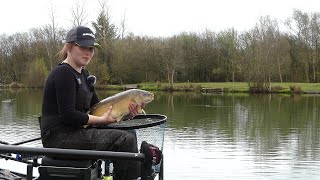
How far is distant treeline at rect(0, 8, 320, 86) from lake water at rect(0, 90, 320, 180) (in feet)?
98.3

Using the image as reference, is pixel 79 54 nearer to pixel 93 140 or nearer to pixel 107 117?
pixel 107 117

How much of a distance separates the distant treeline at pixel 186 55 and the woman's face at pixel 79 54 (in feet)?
168

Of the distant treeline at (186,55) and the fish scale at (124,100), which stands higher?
the distant treeline at (186,55)

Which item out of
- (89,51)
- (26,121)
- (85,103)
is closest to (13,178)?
(85,103)

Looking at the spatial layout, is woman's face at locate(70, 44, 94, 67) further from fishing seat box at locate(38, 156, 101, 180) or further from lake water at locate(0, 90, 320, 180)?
lake water at locate(0, 90, 320, 180)

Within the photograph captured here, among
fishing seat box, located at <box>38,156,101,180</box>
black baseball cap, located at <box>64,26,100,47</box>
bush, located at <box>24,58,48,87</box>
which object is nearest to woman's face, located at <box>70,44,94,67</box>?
black baseball cap, located at <box>64,26,100,47</box>

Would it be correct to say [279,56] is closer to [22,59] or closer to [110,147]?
[22,59]

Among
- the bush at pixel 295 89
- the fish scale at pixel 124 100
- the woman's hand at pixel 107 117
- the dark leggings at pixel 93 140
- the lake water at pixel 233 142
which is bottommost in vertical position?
the lake water at pixel 233 142

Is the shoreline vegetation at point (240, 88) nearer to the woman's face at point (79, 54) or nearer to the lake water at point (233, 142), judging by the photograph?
the lake water at point (233, 142)

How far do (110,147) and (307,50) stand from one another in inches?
2501

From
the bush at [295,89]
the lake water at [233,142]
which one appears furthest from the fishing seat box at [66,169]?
the bush at [295,89]

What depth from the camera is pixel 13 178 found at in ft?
15.3

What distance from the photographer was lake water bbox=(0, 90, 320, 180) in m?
12.7

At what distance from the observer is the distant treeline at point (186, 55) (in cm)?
5991
